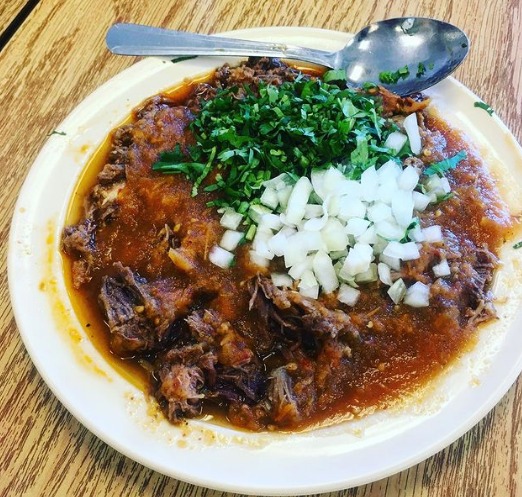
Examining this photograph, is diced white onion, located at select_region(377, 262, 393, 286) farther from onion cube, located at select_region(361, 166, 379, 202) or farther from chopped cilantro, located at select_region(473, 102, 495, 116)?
chopped cilantro, located at select_region(473, 102, 495, 116)

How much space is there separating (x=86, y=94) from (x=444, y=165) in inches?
80.5

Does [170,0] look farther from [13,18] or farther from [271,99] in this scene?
[271,99]

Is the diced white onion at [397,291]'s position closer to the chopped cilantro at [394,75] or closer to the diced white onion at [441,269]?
the diced white onion at [441,269]

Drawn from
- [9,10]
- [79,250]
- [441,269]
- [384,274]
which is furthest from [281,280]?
[9,10]

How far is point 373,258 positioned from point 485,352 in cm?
60

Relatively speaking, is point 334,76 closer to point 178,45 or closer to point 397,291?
point 178,45

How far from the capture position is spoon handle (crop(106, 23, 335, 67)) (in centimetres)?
289

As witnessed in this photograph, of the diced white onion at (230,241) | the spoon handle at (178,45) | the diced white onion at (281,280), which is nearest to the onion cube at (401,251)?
the diced white onion at (281,280)

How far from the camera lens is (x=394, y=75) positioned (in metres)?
2.96

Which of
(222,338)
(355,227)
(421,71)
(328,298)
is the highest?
(421,71)

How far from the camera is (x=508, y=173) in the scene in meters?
2.69

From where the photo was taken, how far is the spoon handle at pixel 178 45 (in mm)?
2895

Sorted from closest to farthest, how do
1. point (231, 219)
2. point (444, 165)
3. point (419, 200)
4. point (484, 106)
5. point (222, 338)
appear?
Result: point (222, 338) → point (231, 219) → point (419, 200) → point (444, 165) → point (484, 106)

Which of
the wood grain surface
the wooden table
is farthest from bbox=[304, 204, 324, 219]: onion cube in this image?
the wood grain surface
